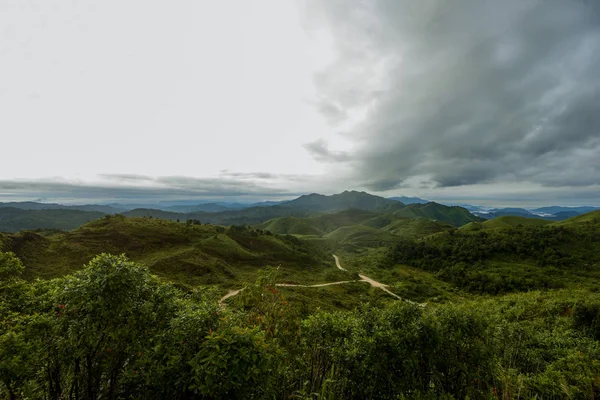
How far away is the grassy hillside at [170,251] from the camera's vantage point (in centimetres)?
5687

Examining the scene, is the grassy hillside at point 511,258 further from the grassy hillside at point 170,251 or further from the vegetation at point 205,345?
the vegetation at point 205,345

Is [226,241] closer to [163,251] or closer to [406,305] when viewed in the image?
[163,251]

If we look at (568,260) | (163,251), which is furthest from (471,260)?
(163,251)

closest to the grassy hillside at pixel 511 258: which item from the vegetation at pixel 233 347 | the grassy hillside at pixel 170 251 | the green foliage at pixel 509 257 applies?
the green foliage at pixel 509 257

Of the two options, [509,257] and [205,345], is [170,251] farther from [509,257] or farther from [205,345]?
[509,257]

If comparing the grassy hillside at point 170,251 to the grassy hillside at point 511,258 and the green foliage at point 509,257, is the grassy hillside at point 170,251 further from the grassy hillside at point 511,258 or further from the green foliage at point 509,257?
the grassy hillside at point 511,258

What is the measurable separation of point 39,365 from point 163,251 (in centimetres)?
8036

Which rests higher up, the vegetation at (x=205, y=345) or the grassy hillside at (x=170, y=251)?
the vegetation at (x=205, y=345)

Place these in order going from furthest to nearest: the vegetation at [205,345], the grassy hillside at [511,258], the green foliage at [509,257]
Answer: the green foliage at [509,257] < the grassy hillside at [511,258] < the vegetation at [205,345]

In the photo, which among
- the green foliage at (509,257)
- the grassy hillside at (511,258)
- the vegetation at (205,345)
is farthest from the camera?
the green foliage at (509,257)

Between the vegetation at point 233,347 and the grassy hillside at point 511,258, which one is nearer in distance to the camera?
the vegetation at point 233,347

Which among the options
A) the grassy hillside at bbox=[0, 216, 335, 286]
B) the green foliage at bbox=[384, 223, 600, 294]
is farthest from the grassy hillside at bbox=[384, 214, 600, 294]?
the grassy hillside at bbox=[0, 216, 335, 286]

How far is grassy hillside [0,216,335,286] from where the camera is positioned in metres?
56.9

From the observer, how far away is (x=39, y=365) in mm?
6680
